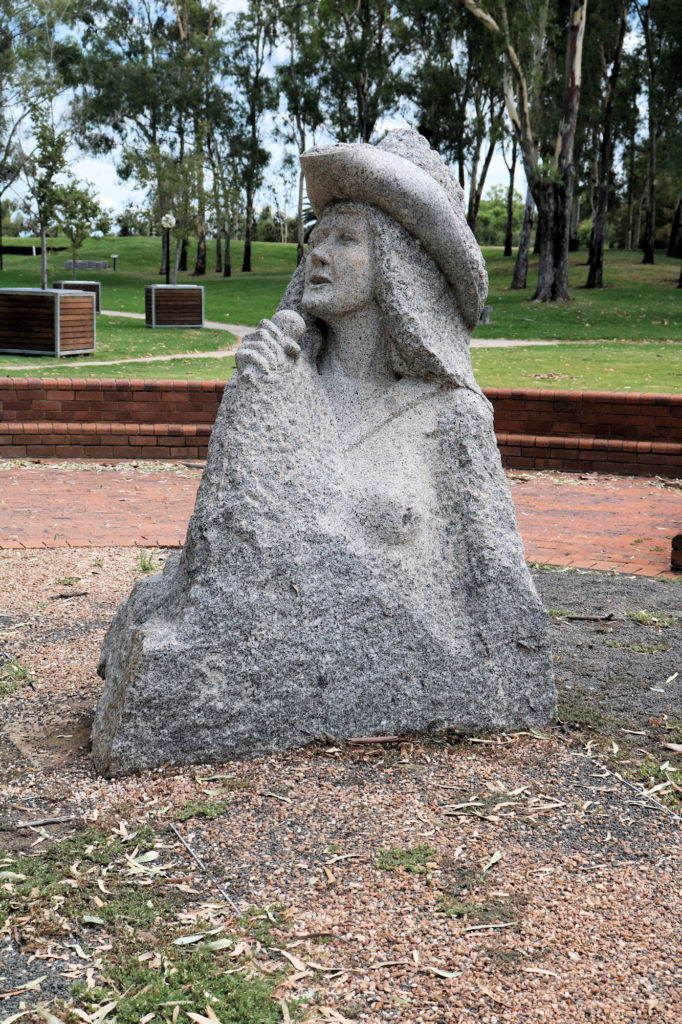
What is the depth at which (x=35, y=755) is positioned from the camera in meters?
3.52

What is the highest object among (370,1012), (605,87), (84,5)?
(84,5)

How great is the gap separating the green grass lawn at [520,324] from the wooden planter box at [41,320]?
343 millimetres

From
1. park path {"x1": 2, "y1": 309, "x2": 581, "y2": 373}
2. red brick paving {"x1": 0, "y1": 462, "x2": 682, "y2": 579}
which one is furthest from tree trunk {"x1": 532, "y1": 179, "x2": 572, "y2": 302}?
red brick paving {"x1": 0, "y1": 462, "x2": 682, "y2": 579}

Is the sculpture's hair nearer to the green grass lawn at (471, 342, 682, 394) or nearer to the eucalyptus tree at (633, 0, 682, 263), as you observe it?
the green grass lawn at (471, 342, 682, 394)

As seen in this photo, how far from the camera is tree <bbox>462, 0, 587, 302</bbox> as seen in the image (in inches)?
880

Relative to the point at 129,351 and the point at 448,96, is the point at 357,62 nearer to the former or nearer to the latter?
the point at 448,96

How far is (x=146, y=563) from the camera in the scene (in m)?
5.96

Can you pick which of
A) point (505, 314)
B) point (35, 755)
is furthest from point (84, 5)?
point (35, 755)

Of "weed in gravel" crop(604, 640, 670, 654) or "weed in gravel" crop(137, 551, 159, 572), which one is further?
"weed in gravel" crop(137, 551, 159, 572)

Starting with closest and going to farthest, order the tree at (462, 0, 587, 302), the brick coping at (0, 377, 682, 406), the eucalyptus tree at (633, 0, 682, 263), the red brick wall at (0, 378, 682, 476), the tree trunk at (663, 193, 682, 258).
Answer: the red brick wall at (0, 378, 682, 476) → the brick coping at (0, 377, 682, 406) → the tree at (462, 0, 587, 302) → the eucalyptus tree at (633, 0, 682, 263) → the tree trunk at (663, 193, 682, 258)

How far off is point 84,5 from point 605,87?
2154 centimetres

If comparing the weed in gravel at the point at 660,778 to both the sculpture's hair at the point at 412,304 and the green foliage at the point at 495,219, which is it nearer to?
the sculpture's hair at the point at 412,304

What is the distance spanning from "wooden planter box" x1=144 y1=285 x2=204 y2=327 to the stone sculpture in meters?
18.0

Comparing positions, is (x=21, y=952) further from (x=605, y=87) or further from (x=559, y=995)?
(x=605, y=87)
